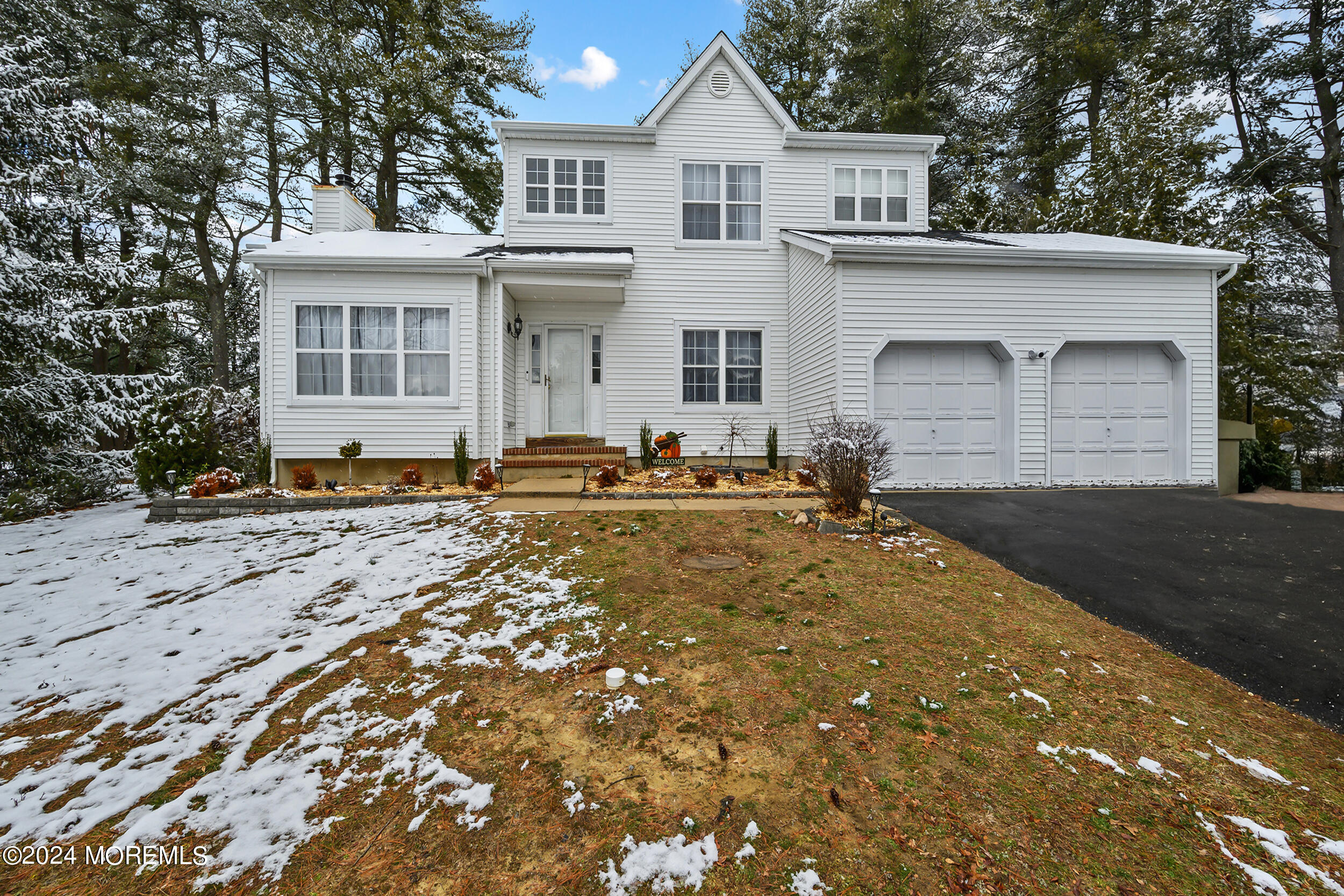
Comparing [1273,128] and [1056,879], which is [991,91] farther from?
[1056,879]

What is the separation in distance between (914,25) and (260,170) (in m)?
20.4

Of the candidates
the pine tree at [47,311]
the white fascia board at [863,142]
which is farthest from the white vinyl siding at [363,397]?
the white fascia board at [863,142]

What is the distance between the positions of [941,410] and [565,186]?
8.70 metres

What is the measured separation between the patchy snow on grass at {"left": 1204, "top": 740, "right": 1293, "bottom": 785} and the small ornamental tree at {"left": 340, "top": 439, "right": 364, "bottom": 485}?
10.1m

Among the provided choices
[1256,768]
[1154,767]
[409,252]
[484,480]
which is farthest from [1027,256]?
[409,252]

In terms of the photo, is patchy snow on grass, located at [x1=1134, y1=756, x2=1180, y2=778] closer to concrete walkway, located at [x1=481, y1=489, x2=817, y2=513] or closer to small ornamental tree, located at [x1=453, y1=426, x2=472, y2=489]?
concrete walkway, located at [x1=481, y1=489, x2=817, y2=513]

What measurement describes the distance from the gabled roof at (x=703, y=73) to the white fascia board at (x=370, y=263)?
4.96 m

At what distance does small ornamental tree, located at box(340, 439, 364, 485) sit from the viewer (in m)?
8.60

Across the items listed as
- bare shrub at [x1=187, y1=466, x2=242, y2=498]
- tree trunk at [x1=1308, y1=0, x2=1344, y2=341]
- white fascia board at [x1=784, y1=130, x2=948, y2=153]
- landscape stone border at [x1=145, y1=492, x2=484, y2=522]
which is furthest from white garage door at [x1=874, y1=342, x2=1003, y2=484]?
tree trunk at [x1=1308, y1=0, x2=1344, y2=341]

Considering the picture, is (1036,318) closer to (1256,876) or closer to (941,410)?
(941,410)

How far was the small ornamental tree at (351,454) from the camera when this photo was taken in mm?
8602

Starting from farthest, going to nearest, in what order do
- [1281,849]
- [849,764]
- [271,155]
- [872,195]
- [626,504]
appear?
[271,155], [872,195], [626,504], [849,764], [1281,849]

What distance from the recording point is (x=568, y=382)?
10961 mm

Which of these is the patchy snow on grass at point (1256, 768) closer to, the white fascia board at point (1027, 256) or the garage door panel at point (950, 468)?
the garage door panel at point (950, 468)
